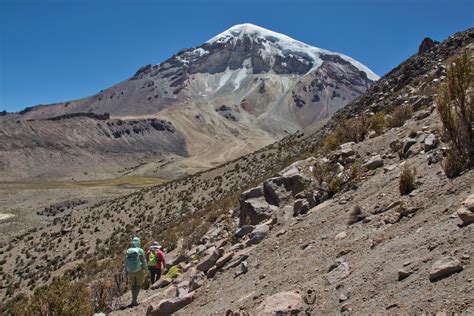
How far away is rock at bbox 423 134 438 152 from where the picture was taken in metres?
9.52

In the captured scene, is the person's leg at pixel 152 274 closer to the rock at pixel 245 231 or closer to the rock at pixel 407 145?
the rock at pixel 245 231

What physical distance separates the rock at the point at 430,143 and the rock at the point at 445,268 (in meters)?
5.14

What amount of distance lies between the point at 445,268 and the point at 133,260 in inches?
314

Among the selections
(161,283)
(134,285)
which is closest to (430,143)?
(161,283)

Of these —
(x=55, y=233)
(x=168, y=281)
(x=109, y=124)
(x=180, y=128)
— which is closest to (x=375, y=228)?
(x=168, y=281)

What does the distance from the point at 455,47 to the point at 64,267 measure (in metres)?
25.5

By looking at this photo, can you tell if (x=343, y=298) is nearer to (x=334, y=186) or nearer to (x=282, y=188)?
(x=334, y=186)

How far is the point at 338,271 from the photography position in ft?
20.8

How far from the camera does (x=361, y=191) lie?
9641mm

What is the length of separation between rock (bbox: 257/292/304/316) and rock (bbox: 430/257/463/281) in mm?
1740

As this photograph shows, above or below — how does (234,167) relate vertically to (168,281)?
above

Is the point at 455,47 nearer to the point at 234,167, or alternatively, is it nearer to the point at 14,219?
the point at 234,167

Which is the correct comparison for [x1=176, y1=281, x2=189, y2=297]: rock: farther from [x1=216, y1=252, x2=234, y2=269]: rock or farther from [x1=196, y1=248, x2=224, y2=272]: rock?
[x1=216, y1=252, x2=234, y2=269]: rock

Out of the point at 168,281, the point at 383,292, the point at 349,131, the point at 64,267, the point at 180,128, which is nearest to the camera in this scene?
the point at 383,292
